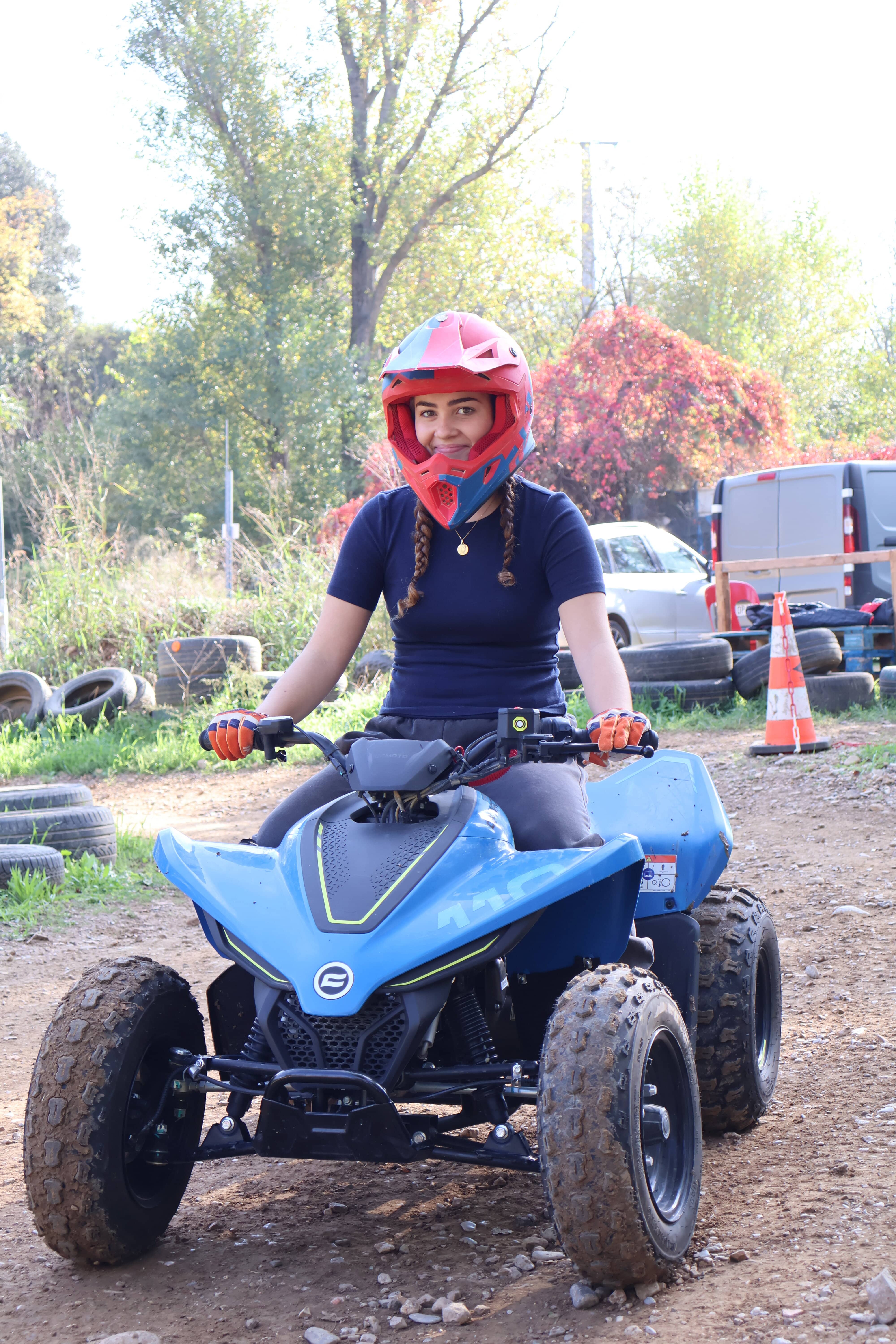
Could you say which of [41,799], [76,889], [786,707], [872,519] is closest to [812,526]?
[872,519]

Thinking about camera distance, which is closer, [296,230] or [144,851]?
[144,851]

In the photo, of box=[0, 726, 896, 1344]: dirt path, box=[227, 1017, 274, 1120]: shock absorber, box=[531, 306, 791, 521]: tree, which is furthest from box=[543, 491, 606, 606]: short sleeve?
box=[531, 306, 791, 521]: tree

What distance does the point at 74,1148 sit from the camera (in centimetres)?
256

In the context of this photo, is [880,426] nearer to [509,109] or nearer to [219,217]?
[509,109]

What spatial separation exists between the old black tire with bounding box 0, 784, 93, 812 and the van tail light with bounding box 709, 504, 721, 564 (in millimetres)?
8706

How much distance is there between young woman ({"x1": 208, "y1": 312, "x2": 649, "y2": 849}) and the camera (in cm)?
306

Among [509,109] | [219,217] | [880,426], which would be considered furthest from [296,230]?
[880,426]

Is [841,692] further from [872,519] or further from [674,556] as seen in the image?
[674,556]

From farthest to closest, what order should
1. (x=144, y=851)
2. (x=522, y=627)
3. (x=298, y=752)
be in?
(x=298, y=752) → (x=144, y=851) → (x=522, y=627)

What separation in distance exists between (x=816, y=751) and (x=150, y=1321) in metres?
7.48

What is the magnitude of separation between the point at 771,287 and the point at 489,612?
136 feet

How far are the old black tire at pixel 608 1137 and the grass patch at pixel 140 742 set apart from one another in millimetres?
8176

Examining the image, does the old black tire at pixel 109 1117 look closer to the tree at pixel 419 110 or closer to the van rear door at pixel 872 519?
the van rear door at pixel 872 519

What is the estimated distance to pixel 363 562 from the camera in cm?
335
